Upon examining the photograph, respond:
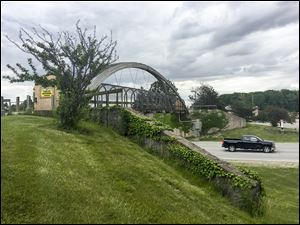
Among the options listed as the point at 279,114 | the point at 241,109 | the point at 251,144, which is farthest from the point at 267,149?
the point at 241,109

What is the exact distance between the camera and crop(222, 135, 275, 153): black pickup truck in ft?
77.5

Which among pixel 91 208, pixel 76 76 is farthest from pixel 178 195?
pixel 76 76

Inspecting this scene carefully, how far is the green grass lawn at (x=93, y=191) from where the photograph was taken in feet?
12.6

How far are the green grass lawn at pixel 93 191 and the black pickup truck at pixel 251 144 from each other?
16945 mm

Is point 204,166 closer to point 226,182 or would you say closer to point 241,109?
point 226,182

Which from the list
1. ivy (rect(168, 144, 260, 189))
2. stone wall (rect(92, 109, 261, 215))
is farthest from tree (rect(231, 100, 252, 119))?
ivy (rect(168, 144, 260, 189))

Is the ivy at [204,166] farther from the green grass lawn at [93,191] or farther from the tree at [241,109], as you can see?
the tree at [241,109]

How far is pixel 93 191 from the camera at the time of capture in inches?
190

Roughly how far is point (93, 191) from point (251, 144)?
72.4ft

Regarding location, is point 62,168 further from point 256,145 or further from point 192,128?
point 192,128

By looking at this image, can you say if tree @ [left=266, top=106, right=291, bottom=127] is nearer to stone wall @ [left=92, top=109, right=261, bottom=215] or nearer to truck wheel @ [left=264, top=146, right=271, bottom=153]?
stone wall @ [left=92, top=109, right=261, bottom=215]

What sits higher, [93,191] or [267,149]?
[93,191]

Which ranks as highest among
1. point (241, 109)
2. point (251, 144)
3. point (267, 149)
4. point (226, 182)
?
point (241, 109)

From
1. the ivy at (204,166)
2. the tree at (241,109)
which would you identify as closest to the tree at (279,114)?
the ivy at (204,166)
